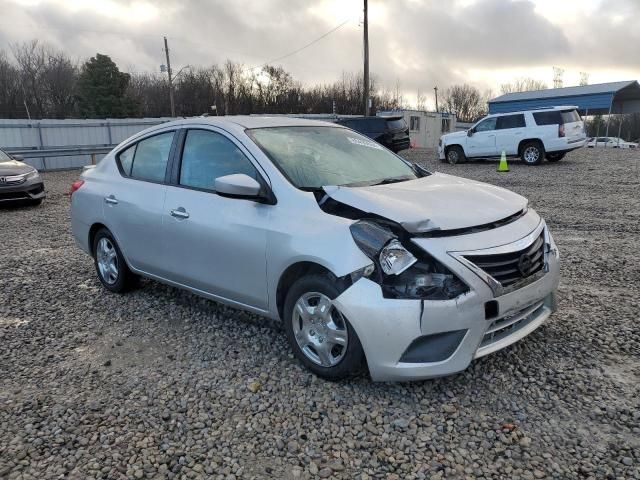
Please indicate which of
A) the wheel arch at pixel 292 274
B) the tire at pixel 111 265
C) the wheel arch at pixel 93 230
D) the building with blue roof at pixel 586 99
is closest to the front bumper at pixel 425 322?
the wheel arch at pixel 292 274

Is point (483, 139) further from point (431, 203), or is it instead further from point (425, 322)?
point (425, 322)

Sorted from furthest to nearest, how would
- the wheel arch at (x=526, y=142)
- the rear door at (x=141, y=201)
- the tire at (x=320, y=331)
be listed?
1. the wheel arch at (x=526, y=142)
2. the rear door at (x=141, y=201)
3. the tire at (x=320, y=331)

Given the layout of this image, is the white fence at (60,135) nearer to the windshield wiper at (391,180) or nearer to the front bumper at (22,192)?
the front bumper at (22,192)

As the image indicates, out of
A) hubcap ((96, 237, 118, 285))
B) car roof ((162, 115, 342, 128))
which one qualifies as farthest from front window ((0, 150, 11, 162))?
car roof ((162, 115, 342, 128))

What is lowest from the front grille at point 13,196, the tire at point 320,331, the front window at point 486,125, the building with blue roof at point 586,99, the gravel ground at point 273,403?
the gravel ground at point 273,403

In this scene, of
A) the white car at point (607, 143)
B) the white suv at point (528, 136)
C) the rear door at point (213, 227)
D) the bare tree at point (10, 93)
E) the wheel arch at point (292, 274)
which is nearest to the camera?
the wheel arch at point (292, 274)

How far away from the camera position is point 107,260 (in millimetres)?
5086

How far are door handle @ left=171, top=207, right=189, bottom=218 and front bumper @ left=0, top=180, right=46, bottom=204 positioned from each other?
8191 mm

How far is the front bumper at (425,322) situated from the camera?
2.74 metres

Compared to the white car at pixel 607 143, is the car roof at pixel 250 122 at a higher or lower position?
higher

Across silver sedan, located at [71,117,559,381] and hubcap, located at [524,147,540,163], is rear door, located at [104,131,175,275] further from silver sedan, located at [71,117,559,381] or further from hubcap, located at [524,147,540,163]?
hubcap, located at [524,147,540,163]

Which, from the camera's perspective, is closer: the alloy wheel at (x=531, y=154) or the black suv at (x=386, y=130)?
the alloy wheel at (x=531, y=154)

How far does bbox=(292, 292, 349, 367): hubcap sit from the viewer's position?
306cm

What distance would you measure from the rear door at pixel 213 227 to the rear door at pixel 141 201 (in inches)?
6.9
